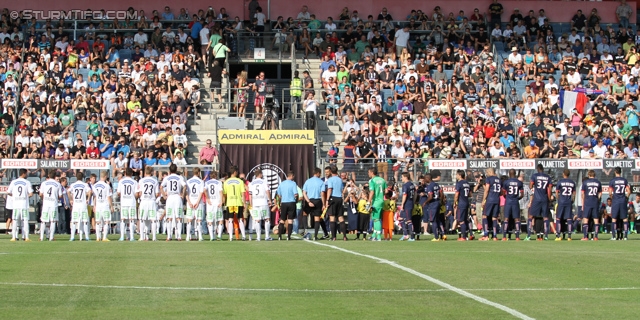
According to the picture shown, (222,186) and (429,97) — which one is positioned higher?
(429,97)

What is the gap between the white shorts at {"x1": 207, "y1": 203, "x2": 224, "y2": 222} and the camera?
974 inches

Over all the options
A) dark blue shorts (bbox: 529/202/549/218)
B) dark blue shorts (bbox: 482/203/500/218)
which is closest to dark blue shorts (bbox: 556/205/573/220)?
dark blue shorts (bbox: 529/202/549/218)

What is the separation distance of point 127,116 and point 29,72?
5167mm

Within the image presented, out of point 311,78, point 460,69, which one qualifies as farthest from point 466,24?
point 311,78

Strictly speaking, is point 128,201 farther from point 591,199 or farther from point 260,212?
point 591,199

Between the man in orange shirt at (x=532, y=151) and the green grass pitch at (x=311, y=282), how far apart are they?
12.8 m

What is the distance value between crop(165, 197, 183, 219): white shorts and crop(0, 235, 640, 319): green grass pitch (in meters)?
3.86

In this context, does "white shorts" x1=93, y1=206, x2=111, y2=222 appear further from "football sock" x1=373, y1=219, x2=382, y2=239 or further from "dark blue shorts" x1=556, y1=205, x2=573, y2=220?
"dark blue shorts" x1=556, y1=205, x2=573, y2=220

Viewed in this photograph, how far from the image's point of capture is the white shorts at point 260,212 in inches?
961

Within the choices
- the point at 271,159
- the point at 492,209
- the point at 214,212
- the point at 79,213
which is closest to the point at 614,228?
the point at 492,209

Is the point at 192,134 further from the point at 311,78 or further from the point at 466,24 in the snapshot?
the point at 466,24

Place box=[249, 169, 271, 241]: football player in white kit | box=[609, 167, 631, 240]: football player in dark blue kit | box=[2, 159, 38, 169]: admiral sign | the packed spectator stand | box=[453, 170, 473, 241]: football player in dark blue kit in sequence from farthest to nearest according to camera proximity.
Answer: the packed spectator stand < box=[2, 159, 38, 169]: admiral sign < box=[609, 167, 631, 240]: football player in dark blue kit < box=[453, 170, 473, 241]: football player in dark blue kit < box=[249, 169, 271, 241]: football player in white kit

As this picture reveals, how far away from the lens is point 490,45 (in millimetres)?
42469

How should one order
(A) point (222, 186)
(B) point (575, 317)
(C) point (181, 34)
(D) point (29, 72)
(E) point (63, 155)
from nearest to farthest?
1. (B) point (575, 317)
2. (A) point (222, 186)
3. (E) point (63, 155)
4. (D) point (29, 72)
5. (C) point (181, 34)
